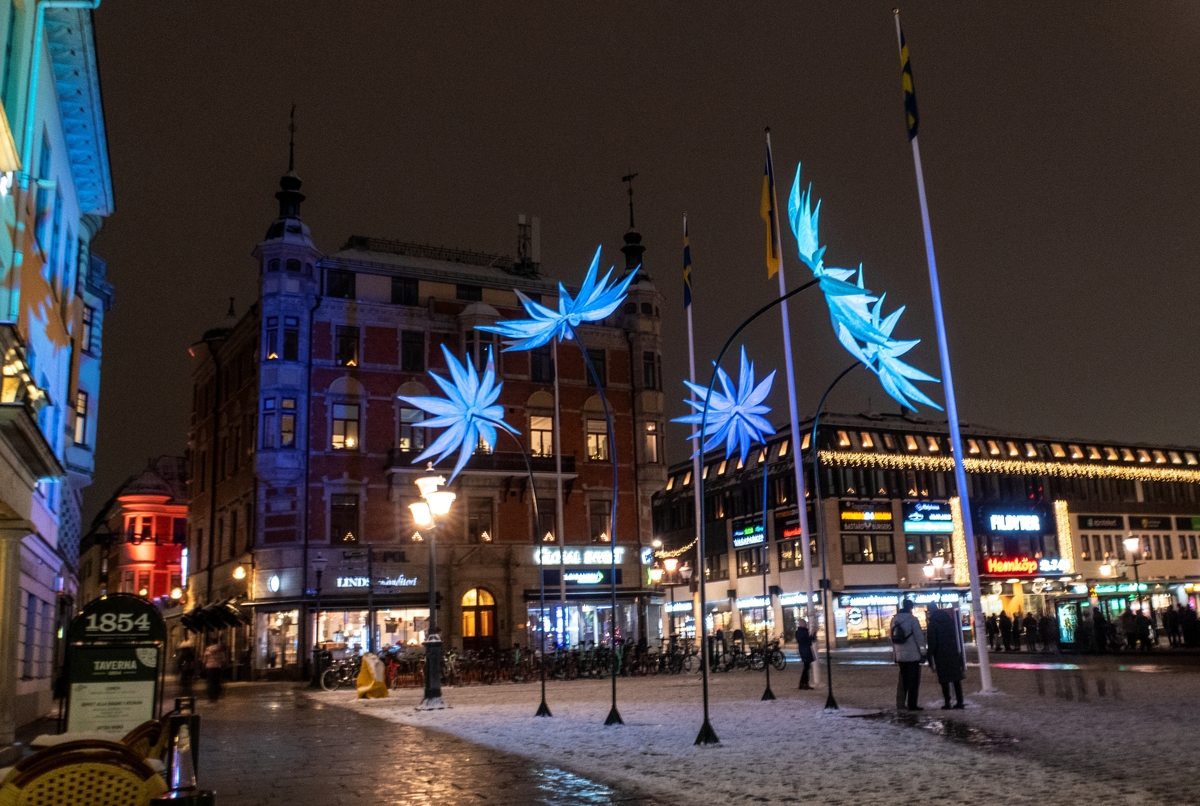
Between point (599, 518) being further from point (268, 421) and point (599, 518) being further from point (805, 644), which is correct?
point (805, 644)

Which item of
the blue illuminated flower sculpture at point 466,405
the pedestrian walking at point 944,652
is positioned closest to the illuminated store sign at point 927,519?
the blue illuminated flower sculpture at point 466,405

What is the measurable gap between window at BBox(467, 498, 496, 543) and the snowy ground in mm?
19856

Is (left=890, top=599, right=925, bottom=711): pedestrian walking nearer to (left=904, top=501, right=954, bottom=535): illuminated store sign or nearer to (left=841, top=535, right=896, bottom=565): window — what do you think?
(left=841, top=535, right=896, bottom=565): window

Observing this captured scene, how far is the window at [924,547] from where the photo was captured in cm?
6775

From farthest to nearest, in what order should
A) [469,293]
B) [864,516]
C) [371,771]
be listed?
[864,516] → [469,293] → [371,771]

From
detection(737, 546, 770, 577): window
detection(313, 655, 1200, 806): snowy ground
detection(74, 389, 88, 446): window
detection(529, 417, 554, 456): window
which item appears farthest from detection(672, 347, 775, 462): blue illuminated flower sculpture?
detection(737, 546, 770, 577): window

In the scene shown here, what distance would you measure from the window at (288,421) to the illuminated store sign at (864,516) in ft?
122

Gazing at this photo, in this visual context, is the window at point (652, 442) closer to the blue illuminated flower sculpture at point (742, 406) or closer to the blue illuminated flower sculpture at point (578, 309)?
the blue illuminated flower sculpture at point (742, 406)

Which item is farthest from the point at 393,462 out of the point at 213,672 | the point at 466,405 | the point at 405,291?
the point at 213,672

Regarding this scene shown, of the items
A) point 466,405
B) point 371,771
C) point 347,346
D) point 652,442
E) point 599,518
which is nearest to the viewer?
point 371,771

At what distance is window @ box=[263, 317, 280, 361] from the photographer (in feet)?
141

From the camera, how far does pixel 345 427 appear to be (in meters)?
44.0

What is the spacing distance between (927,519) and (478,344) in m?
37.4

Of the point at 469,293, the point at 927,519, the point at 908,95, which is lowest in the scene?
the point at 927,519
